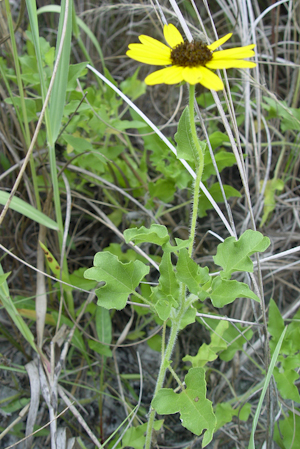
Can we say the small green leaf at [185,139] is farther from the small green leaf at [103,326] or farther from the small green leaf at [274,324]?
the small green leaf at [103,326]

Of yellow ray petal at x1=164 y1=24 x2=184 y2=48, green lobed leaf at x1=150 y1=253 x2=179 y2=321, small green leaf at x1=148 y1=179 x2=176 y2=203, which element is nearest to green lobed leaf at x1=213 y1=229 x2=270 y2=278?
green lobed leaf at x1=150 y1=253 x2=179 y2=321

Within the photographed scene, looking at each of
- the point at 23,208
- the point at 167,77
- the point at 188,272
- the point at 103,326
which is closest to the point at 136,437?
the point at 103,326

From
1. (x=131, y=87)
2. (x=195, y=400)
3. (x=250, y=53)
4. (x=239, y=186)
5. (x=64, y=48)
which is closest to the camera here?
(x=250, y=53)

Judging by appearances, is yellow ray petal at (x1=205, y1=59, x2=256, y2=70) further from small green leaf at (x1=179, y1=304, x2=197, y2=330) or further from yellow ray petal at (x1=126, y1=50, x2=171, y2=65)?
small green leaf at (x1=179, y1=304, x2=197, y2=330)

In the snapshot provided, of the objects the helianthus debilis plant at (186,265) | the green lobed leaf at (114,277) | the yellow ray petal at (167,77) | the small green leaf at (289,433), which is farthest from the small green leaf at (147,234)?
the small green leaf at (289,433)

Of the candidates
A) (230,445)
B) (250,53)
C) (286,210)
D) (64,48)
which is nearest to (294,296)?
(286,210)

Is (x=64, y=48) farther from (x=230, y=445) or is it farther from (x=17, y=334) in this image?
(x=230, y=445)

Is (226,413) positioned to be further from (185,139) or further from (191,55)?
(191,55)
